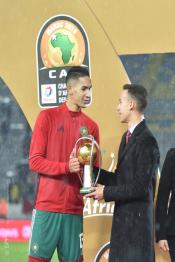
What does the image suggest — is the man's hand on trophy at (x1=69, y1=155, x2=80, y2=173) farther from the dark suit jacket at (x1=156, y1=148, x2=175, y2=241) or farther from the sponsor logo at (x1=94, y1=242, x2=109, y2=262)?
the sponsor logo at (x1=94, y1=242, x2=109, y2=262)

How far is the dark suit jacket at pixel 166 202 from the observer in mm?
3168

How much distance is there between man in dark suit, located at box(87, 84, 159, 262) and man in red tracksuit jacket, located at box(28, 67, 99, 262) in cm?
24

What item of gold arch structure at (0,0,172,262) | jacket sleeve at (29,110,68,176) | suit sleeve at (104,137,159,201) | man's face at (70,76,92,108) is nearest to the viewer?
suit sleeve at (104,137,159,201)

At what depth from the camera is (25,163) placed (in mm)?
4238

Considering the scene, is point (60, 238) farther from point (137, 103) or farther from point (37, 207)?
point (137, 103)

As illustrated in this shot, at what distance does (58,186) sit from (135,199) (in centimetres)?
51

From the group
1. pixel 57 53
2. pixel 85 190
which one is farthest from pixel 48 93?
pixel 85 190

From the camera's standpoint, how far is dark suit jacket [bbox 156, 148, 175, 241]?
10.4 ft

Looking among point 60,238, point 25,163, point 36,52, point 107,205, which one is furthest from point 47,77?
point 60,238

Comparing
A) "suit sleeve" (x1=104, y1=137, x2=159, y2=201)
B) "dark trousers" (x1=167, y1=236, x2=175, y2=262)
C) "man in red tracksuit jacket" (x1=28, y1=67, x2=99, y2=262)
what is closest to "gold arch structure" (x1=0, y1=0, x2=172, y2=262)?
"man in red tracksuit jacket" (x1=28, y1=67, x2=99, y2=262)

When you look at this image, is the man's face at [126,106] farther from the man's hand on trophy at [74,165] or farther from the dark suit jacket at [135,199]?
the man's hand on trophy at [74,165]

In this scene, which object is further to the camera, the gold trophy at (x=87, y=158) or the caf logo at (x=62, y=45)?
the caf logo at (x=62, y=45)

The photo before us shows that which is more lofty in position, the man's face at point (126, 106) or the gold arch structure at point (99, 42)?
the gold arch structure at point (99, 42)

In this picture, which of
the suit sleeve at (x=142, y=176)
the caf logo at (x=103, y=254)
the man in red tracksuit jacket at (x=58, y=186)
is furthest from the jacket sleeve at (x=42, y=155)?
the caf logo at (x=103, y=254)
